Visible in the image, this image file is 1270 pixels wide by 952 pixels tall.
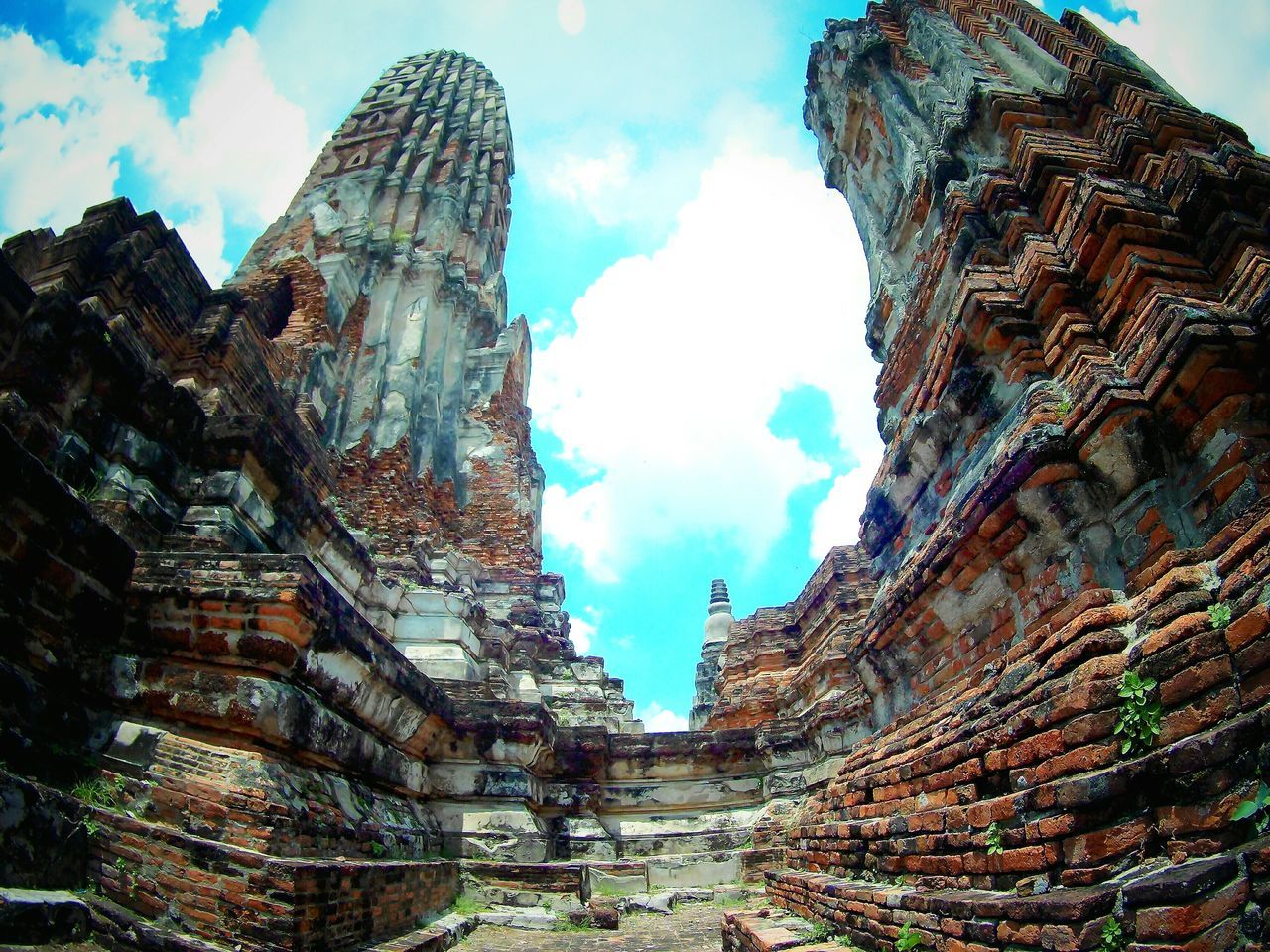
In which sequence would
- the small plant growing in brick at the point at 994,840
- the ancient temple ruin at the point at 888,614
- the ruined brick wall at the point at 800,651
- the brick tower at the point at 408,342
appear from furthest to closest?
the brick tower at the point at 408,342 → the ruined brick wall at the point at 800,651 → the small plant growing in brick at the point at 994,840 → the ancient temple ruin at the point at 888,614

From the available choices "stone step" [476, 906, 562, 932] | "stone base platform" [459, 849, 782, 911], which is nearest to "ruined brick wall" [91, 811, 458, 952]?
"stone step" [476, 906, 562, 932]

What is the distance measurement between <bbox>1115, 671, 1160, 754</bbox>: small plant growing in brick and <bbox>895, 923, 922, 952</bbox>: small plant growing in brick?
1179 mm

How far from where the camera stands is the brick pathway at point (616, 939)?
5035 mm

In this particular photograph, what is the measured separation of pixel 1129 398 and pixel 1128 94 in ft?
11.4

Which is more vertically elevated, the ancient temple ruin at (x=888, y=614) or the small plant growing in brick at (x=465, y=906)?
the ancient temple ruin at (x=888, y=614)

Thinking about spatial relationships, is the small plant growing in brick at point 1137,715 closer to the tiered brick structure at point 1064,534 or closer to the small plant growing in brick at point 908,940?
the tiered brick structure at point 1064,534

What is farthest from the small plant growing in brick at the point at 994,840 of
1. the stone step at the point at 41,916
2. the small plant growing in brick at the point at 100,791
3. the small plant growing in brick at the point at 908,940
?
the small plant growing in brick at the point at 100,791

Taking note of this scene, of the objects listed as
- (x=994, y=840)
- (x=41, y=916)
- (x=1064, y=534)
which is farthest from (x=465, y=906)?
(x=1064, y=534)

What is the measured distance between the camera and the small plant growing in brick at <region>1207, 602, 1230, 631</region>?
6.25ft

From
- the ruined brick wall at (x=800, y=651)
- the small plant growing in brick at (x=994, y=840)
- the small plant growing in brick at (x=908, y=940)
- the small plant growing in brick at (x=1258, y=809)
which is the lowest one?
the small plant growing in brick at (x=908, y=940)

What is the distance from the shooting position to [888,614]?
480 centimetres

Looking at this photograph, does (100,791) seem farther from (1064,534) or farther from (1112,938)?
(1064,534)

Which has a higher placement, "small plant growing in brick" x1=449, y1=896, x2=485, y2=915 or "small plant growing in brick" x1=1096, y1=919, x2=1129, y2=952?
"small plant growing in brick" x1=1096, y1=919, x2=1129, y2=952

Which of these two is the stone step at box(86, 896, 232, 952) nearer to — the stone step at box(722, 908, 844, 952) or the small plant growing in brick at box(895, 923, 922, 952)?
the stone step at box(722, 908, 844, 952)
